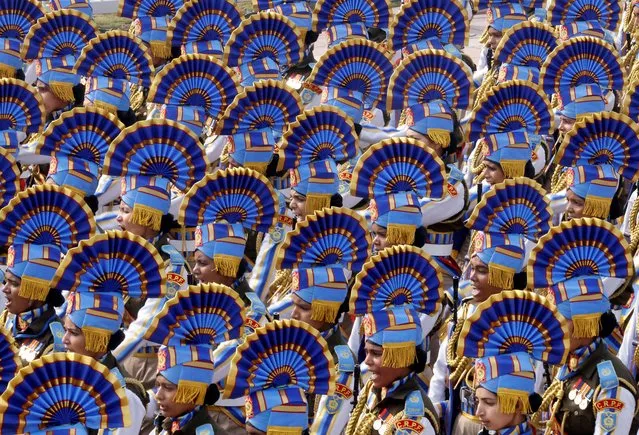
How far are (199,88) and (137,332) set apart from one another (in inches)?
123

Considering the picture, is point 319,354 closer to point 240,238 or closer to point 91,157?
point 240,238

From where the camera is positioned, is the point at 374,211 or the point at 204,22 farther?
the point at 204,22

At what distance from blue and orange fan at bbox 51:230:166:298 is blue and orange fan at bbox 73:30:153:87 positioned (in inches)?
167

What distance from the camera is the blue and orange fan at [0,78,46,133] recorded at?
54.1 feet

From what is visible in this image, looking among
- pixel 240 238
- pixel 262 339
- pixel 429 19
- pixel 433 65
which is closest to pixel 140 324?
pixel 240 238

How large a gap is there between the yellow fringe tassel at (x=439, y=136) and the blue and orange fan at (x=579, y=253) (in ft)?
9.97

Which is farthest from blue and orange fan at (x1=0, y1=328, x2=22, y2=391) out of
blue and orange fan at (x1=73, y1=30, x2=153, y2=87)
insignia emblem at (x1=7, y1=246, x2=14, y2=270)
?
blue and orange fan at (x1=73, y1=30, x2=153, y2=87)

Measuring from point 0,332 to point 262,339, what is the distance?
1.69m

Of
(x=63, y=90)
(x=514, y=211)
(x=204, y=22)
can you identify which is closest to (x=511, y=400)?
(x=514, y=211)

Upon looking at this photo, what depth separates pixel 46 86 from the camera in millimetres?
17359

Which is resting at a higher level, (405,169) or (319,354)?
(405,169)

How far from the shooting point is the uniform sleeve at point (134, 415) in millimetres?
12359

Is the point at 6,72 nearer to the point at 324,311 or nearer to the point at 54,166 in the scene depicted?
the point at 54,166

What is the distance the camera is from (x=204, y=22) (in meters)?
17.9
